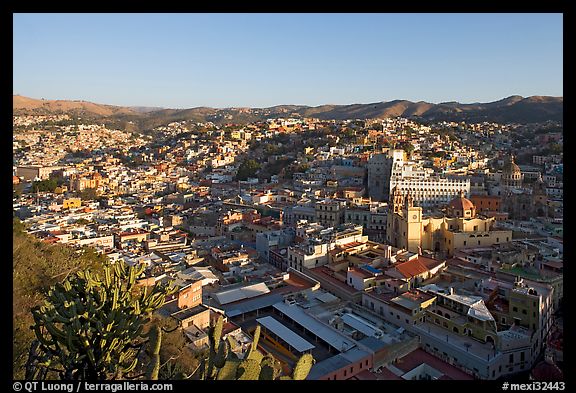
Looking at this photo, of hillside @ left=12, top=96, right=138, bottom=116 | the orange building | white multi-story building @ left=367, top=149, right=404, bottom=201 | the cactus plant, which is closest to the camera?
the cactus plant

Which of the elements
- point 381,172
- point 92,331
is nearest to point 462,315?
point 92,331

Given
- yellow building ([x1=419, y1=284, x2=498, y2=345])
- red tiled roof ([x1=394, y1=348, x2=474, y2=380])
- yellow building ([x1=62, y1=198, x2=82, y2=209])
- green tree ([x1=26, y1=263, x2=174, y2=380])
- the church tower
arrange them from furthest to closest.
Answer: yellow building ([x1=62, y1=198, x2=82, y2=209]) < the church tower < yellow building ([x1=419, y1=284, x2=498, y2=345]) < red tiled roof ([x1=394, y1=348, x2=474, y2=380]) < green tree ([x1=26, y1=263, x2=174, y2=380])

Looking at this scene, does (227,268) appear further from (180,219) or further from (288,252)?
(180,219)

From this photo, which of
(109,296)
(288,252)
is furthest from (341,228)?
(109,296)

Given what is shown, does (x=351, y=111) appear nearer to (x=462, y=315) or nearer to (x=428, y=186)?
(x=428, y=186)

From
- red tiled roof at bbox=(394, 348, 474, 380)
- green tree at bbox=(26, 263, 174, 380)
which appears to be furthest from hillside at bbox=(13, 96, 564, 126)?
green tree at bbox=(26, 263, 174, 380)

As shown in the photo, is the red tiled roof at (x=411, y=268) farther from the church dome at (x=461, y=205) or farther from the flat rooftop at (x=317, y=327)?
the church dome at (x=461, y=205)

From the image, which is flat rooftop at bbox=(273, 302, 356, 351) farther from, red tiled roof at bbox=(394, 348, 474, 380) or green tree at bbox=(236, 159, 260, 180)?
green tree at bbox=(236, 159, 260, 180)
